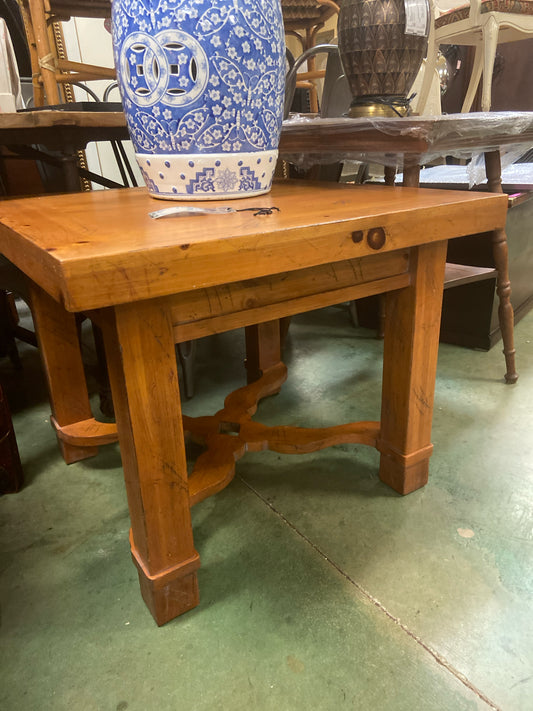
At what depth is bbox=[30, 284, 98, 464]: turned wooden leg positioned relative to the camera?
95 cm

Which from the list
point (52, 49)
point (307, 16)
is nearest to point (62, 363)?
point (52, 49)

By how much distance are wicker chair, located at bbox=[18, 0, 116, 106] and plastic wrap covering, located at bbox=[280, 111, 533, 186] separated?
1.01 meters

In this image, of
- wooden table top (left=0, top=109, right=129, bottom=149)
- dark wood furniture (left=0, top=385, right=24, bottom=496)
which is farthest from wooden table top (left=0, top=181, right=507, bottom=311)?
dark wood furniture (left=0, top=385, right=24, bottom=496)

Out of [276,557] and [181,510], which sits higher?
[181,510]

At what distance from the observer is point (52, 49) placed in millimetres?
1785

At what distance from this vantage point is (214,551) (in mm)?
795

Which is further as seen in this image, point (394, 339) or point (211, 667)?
point (394, 339)

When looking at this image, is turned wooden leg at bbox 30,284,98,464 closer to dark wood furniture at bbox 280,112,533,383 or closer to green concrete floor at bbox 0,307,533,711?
green concrete floor at bbox 0,307,533,711

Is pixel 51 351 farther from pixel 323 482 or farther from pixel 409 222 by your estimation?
pixel 409 222

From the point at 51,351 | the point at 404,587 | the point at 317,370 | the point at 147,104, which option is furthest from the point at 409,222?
the point at 317,370

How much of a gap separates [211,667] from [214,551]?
196mm

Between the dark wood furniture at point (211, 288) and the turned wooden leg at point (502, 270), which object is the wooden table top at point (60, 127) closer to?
the dark wood furniture at point (211, 288)

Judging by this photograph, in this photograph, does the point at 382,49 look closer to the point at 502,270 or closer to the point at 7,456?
the point at 502,270

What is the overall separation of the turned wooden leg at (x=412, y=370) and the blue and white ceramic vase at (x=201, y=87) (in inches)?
11.6
